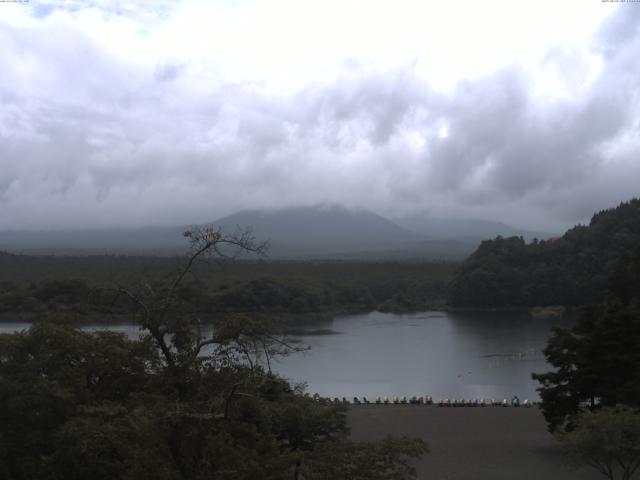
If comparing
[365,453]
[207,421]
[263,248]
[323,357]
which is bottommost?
[323,357]

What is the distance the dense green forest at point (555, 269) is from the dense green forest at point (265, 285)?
11.2 feet

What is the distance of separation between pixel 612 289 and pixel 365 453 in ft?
56.0

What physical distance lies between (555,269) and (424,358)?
20.5 m

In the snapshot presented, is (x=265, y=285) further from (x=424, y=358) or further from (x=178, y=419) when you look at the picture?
(x=178, y=419)

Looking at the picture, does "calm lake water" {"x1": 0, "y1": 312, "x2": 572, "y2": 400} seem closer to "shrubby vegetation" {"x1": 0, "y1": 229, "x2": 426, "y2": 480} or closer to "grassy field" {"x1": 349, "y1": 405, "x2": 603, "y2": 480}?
"grassy field" {"x1": 349, "y1": 405, "x2": 603, "y2": 480}

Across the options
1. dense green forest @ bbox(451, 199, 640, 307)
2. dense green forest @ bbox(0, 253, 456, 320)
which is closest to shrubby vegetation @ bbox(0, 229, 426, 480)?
dense green forest @ bbox(0, 253, 456, 320)

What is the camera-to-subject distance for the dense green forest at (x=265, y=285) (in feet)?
121

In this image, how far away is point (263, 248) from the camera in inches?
152

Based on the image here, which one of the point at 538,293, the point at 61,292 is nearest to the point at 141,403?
A: the point at 61,292

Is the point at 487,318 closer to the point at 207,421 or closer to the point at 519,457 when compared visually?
the point at 519,457

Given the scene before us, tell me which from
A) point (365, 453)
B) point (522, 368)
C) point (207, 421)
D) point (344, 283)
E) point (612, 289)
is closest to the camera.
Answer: point (207, 421)

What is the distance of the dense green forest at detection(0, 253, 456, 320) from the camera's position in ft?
121

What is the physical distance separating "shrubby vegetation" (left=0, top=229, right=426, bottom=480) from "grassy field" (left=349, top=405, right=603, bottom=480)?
5452mm

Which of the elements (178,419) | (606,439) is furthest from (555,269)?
(178,419)
